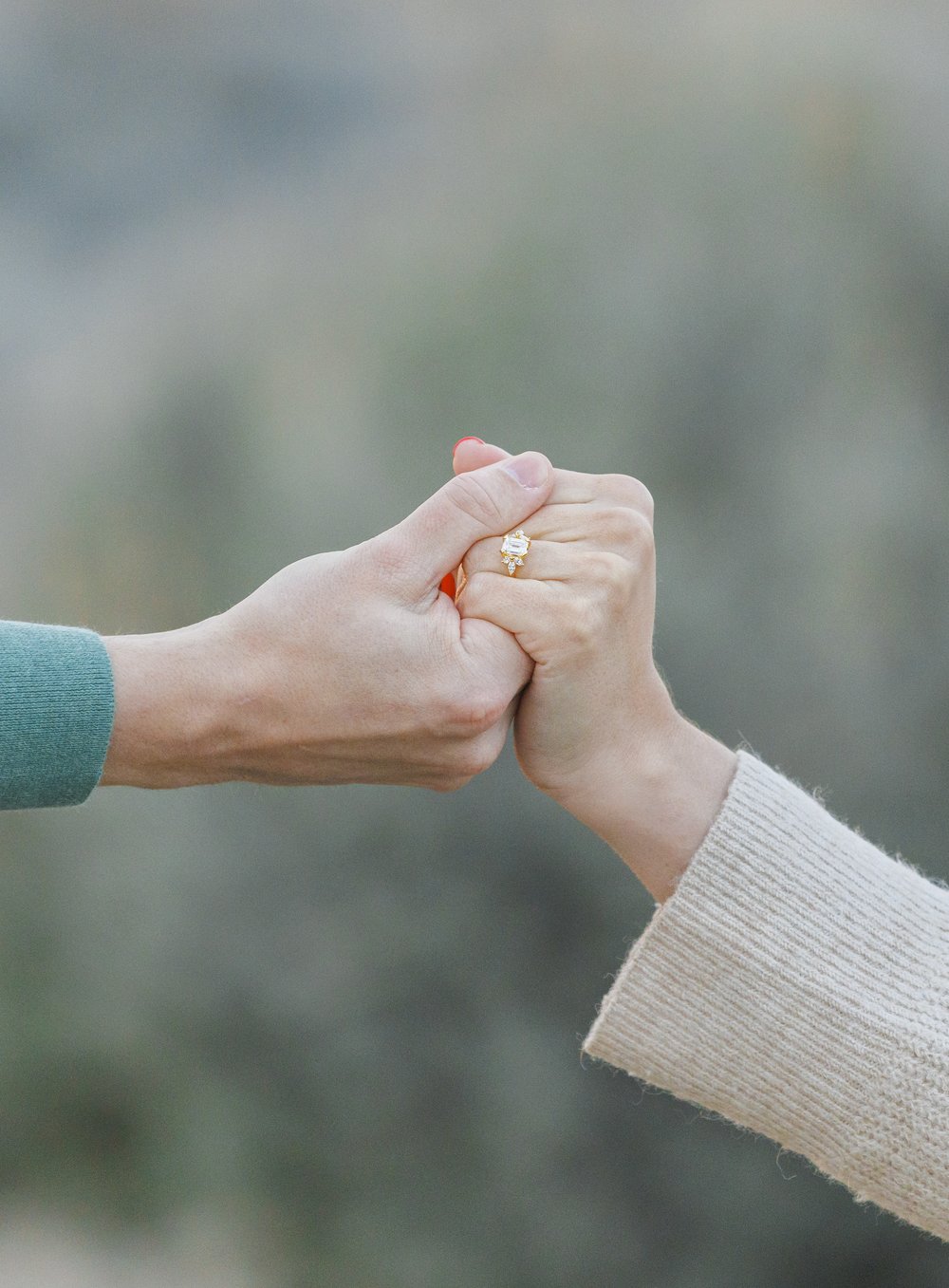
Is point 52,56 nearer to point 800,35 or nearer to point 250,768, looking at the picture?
point 800,35

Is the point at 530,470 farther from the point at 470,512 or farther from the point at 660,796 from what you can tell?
the point at 660,796

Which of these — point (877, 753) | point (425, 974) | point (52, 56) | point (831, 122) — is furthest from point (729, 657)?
point (52, 56)

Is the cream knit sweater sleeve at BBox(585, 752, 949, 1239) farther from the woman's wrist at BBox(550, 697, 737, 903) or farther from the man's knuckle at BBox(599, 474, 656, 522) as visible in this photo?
the man's knuckle at BBox(599, 474, 656, 522)

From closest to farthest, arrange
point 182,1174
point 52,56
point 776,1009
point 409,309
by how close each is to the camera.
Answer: point 776,1009 → point 52,56 → point 409,309 → point 182,1174

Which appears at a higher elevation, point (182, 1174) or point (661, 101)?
point (661, 101)

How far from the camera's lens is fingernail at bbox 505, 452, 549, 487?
44.8 inches

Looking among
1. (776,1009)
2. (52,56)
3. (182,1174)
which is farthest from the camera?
(182,1174)

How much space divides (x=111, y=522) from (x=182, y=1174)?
1.40 metres

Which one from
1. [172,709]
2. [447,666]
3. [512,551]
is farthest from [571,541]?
[172,709]

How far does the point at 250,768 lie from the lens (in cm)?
102

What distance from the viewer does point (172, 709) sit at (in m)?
0.95

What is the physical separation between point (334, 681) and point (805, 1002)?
1.50ft

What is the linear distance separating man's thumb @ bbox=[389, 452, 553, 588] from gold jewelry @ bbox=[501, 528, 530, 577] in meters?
0.02

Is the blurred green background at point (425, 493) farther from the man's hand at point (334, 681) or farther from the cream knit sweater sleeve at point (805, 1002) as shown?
the cream knit sweater sleeve at point (805, 1002)
